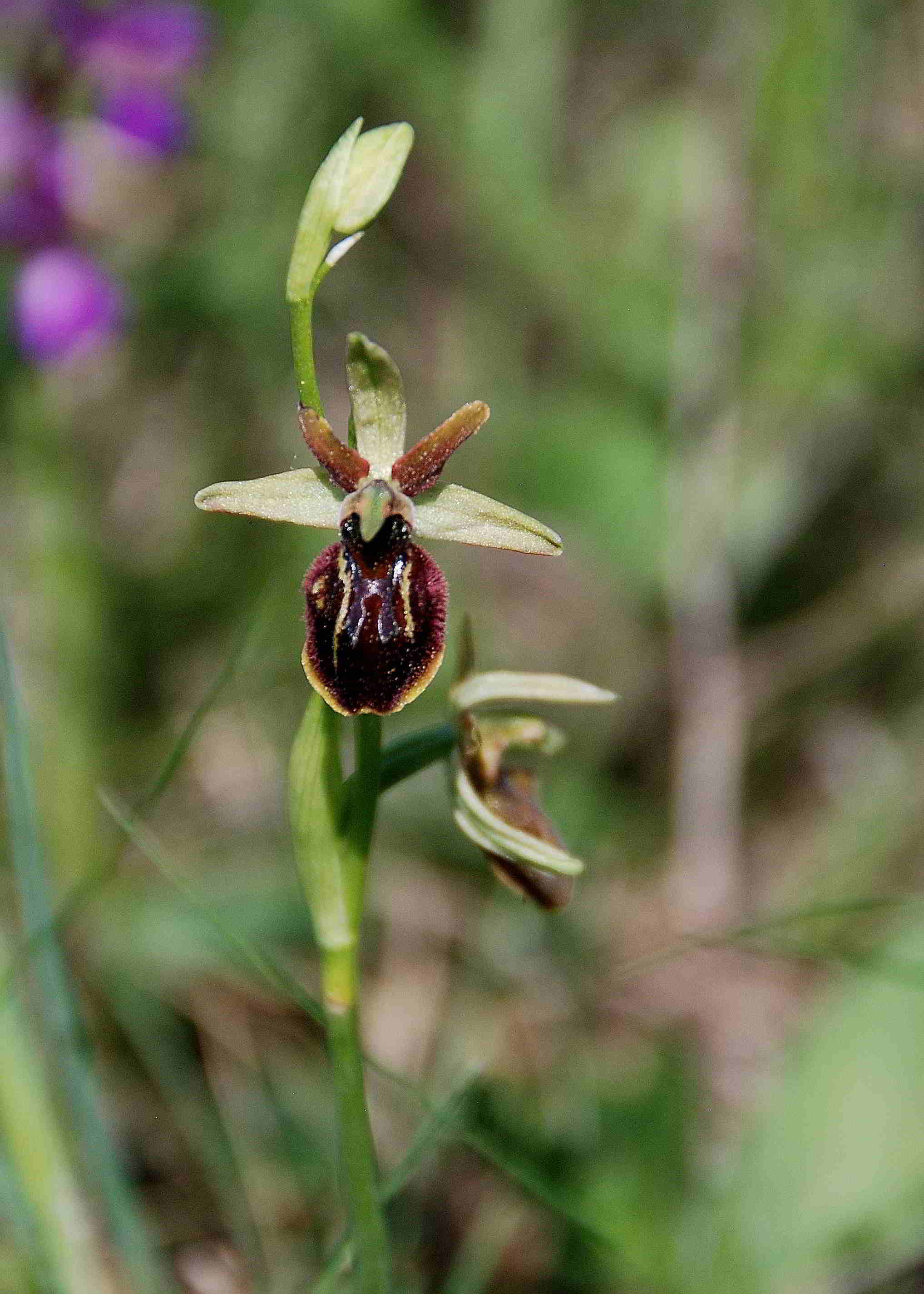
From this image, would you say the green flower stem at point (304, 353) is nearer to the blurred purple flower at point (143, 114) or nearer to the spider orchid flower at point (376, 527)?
the spider orchid flower at point (376, 527)

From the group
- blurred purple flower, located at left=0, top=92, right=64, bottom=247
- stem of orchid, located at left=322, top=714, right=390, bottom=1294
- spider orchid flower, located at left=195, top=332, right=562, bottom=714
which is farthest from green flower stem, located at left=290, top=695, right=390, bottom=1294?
blurred purple flower, located at left=0, top=92, right=64, bottom=247

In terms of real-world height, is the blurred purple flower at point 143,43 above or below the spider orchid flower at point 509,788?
above

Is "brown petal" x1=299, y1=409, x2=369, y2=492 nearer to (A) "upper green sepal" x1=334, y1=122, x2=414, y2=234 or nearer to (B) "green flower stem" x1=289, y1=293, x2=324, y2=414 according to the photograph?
(B) "green flower stem" x1=289, y1=293, x2=324, y2=414

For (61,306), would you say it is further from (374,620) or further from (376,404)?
(374,620)

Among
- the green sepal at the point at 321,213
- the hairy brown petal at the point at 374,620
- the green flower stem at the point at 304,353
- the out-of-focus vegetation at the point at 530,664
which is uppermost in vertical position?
the green sepal at the point at 321,213

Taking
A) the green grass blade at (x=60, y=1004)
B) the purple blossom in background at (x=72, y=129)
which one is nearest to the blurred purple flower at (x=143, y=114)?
the purple blossom in background at (x=72, y=129)

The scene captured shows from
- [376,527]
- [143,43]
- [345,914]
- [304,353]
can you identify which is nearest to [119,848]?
[345,914]

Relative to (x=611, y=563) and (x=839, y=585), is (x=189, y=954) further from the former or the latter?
(x=839, y=585)

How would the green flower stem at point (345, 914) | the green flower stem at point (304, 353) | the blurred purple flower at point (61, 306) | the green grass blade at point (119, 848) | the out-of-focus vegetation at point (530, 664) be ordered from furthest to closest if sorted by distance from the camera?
the blurred purple flower at point (61, 306) → the out-of-focus vegetation at point (530, 664) → the green grass blade at point (119, 848) → the green flower stem at point (345, 914) → the green flower stem at point (304, 353)
